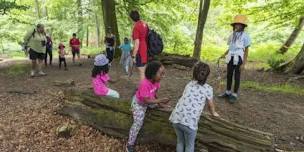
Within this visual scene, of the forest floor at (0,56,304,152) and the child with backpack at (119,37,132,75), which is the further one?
the child with backpack at (119,37,132,75)

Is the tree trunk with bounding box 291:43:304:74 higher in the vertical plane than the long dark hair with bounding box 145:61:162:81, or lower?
lower

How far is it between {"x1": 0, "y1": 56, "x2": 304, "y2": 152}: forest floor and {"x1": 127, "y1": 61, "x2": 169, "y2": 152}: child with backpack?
18.9 inches

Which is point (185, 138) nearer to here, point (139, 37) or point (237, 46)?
point (139, 37)

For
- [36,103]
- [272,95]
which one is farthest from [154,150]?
[272,95]

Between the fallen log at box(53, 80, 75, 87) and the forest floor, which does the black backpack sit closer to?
the forest floor

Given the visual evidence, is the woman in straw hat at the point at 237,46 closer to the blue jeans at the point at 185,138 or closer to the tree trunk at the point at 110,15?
the blue jeans at the point at 185,138

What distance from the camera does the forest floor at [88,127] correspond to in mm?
7145

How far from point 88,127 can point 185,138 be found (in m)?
2.59

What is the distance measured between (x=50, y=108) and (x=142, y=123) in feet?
9.90

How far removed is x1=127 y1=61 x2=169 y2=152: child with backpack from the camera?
19.5ft

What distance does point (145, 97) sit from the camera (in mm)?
6055

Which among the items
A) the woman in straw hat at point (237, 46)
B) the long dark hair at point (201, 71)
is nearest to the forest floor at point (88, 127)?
the woman in straw hat at point (237, 46)

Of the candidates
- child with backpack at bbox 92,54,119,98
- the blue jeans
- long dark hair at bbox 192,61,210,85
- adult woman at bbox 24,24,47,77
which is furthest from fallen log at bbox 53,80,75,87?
long dark hair at bbox 192,61,210,85

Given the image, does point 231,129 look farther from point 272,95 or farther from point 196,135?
point 272,95
